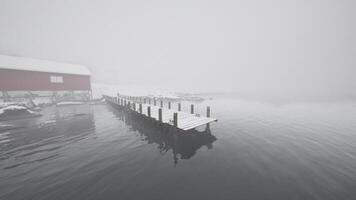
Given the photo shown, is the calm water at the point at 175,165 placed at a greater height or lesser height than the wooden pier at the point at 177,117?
lesser

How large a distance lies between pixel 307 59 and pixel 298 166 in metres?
233

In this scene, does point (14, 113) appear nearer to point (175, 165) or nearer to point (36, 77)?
point (36, 77)

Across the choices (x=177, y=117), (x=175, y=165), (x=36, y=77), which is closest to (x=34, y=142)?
(x=177, y=117)

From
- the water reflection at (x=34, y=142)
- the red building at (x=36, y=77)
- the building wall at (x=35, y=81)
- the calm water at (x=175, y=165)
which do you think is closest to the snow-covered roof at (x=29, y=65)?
the red building at (x=36, y=77)

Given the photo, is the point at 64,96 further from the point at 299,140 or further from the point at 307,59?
the point at 307,59

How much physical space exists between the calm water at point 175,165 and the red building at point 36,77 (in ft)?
84.1

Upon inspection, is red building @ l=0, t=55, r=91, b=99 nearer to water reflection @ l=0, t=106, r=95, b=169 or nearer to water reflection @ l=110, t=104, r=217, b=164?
water reflection @ l=0, t=106, r=95, b=169

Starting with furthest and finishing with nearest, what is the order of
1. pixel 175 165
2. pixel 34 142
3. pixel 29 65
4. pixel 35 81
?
1. pixel 29 65
2. pixel 35 81
3. pixel 34 142
4. pixel 175 165

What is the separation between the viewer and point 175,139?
1138cm

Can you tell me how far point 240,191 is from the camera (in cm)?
617

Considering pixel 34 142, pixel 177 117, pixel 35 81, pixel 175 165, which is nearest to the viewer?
pixel 175 165

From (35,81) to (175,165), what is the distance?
41563 mm

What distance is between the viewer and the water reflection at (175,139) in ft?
33.6

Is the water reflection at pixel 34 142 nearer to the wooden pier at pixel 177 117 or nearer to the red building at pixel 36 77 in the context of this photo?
the wooden pier at pixel 177 117
